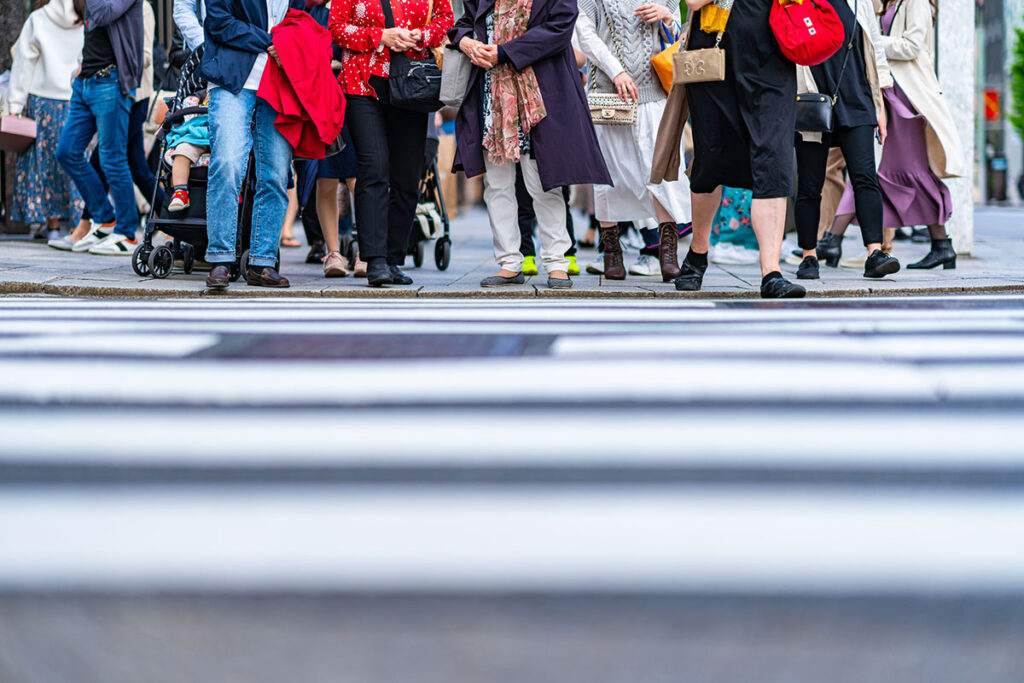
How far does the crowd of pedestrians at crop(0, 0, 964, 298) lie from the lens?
684 cm

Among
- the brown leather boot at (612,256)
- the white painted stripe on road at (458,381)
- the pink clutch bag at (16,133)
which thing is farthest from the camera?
the pink clutch bag at (16,133)

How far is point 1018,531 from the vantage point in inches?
85.8

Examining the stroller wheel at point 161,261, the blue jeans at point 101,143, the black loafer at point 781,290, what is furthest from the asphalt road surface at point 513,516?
the blue jeans at point 101,143

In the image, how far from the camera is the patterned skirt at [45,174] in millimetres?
11727

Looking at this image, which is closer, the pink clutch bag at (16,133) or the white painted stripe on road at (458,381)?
the white painted stripe on road at (458,381)

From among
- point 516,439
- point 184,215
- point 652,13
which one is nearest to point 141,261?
point 184,215

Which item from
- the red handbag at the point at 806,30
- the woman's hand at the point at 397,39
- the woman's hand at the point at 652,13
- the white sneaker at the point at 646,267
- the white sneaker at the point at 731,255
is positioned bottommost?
the white sneaker at the point at 731,255

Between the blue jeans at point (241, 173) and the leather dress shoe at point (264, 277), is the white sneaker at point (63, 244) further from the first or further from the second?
the leather dress shoe at point (264, 277)

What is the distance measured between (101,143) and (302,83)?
3.44 m

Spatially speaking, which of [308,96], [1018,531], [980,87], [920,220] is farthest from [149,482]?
[980,87]

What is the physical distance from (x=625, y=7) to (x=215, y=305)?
3.81 m

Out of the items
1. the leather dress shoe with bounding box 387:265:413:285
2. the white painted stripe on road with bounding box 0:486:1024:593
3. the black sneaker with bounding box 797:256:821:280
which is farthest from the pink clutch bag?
the white painted stripe on road with bounding box 0:486:1024:593

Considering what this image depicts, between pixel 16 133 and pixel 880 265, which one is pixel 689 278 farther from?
pixel 16 133

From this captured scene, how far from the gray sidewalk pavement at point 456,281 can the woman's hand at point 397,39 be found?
Result: 1498 mm
